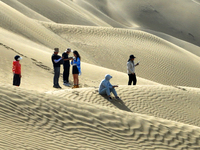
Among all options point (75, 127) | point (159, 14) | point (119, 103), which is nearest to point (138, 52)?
point (119, 103)

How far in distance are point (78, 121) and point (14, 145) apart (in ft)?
7.47

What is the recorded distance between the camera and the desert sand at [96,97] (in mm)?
7859

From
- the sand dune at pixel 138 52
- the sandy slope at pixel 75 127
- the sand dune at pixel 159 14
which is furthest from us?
the sand dune at pixel 159 14

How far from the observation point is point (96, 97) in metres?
12.1

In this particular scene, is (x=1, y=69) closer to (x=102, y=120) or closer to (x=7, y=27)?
(x=102, y=120)

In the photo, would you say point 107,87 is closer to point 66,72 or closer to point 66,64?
point 66,64

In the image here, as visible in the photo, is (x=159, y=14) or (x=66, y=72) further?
(x=159, y=14)

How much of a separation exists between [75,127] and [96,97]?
3.88 metres

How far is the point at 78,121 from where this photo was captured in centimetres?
860

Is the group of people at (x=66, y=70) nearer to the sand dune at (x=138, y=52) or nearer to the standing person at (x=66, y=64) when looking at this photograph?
the standing person at (x=66, y=64)

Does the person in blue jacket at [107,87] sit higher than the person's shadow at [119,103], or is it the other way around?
the person in blue jacket at [107,87]

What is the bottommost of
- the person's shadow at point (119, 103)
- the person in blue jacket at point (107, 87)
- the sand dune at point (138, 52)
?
the person's shadow at point (119, 103)

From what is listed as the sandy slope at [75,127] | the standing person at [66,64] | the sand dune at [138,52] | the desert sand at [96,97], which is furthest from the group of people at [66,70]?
the sand dune at [138,52]

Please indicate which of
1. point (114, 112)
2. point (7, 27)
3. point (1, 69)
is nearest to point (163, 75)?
point (7, 27)
